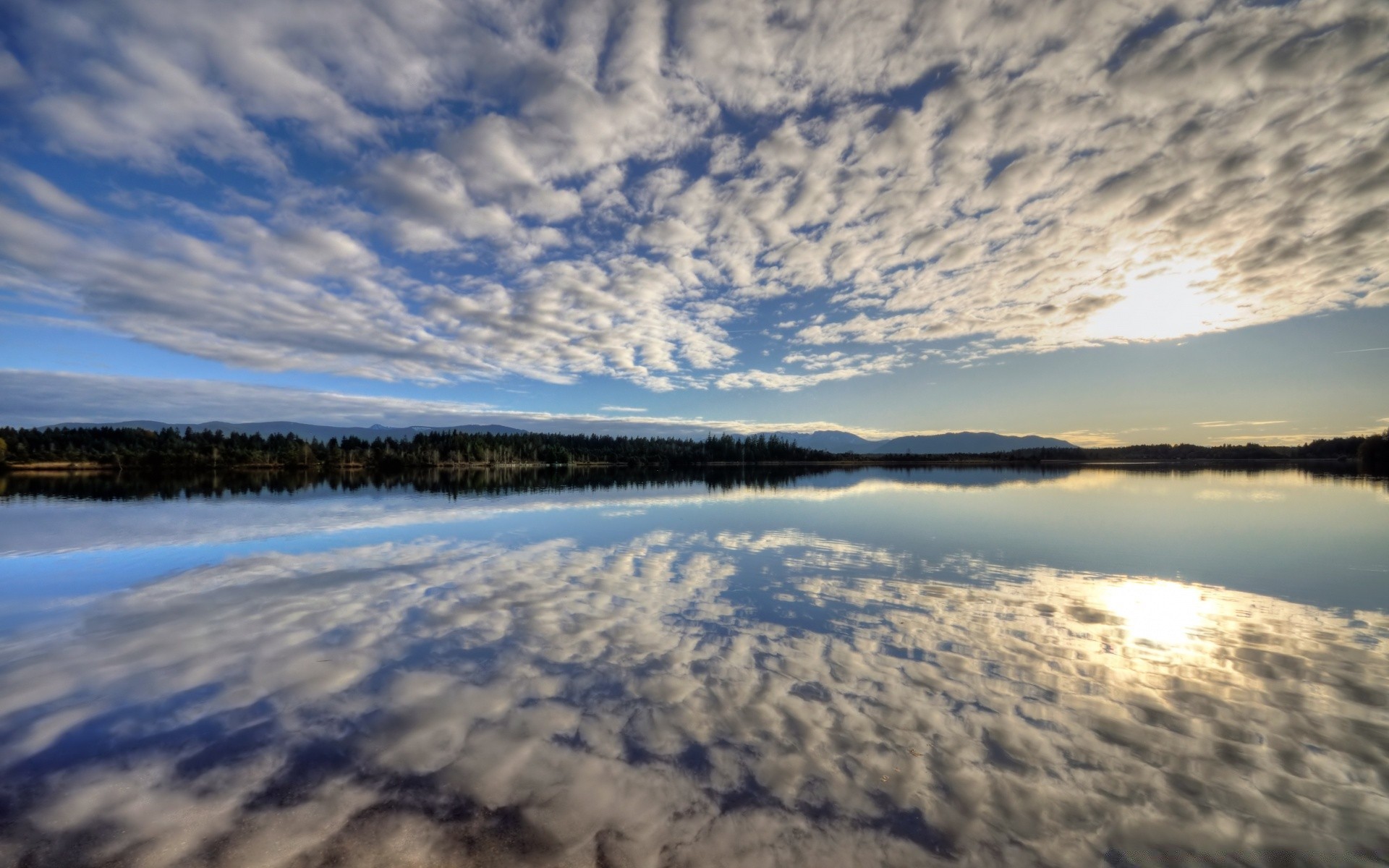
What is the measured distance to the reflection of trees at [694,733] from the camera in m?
5.61

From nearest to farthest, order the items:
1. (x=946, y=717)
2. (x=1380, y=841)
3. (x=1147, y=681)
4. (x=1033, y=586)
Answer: (x=1380, y=841), (x=946, y=717), (x=1147, y=681), (x=1033, y=586)

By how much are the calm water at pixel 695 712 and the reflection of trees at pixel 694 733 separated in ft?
0.16

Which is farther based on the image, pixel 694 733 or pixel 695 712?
pixel 695 712

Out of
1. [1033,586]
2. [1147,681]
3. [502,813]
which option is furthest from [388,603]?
[1033,586]

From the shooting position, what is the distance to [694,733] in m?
7.75

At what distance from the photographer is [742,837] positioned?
5.61 meters

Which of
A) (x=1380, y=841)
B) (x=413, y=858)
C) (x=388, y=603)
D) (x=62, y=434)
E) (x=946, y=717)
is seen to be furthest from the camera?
(x=62, y=434)

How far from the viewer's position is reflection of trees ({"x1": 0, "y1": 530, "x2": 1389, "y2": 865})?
5.61 meters

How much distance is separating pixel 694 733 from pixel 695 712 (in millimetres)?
654

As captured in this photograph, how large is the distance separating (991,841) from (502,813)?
5.14 m

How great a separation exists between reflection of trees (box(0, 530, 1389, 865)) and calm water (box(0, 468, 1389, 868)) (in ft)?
0.16

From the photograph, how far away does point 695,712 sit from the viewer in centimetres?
840

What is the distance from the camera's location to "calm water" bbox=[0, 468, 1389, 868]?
564 cm

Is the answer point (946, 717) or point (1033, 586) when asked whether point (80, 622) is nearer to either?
point (946, 717)
